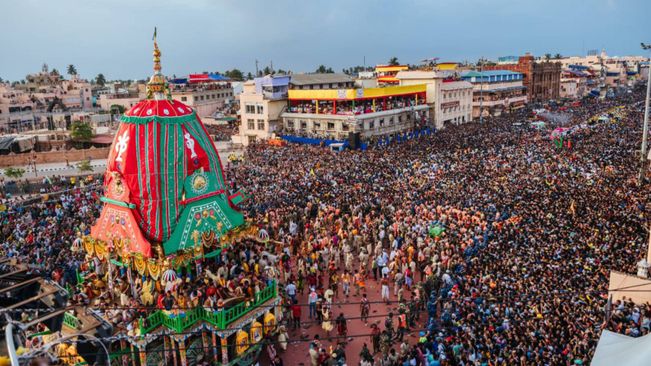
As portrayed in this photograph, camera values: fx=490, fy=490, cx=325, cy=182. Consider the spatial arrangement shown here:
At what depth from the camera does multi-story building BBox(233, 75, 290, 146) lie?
4869cm

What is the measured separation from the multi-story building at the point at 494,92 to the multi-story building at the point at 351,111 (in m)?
15.5

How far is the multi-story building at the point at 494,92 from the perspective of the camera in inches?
2613

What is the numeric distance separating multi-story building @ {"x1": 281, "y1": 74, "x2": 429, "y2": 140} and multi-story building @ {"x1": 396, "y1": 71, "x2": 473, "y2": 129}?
1.39 meters

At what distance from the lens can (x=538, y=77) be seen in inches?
3223

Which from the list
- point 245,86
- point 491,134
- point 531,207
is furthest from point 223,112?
point 531,207

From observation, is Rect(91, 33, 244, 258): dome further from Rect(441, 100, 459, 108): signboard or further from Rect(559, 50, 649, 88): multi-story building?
Rect(559, 50, 649, 88): multi-story building

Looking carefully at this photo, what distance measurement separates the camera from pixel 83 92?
87.2 meters

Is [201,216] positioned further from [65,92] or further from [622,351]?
[65,92]

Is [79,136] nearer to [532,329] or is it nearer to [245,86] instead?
[245,86]

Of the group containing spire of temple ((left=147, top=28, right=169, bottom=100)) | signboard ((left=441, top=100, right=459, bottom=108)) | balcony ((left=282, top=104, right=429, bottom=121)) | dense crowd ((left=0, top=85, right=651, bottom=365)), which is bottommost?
dense crowd ((left=0, top=85, right=651, bottom=365))

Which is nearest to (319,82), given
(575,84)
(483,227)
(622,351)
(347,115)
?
(347,115)

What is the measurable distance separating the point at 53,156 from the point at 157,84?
1493 inches

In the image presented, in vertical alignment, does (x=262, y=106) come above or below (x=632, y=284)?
above

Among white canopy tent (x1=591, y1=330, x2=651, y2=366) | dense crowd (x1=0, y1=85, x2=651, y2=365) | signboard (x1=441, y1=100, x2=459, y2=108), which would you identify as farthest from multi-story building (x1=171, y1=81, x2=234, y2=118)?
white canopy tent (x1=591, y1=330, x2=651, y2=366)
